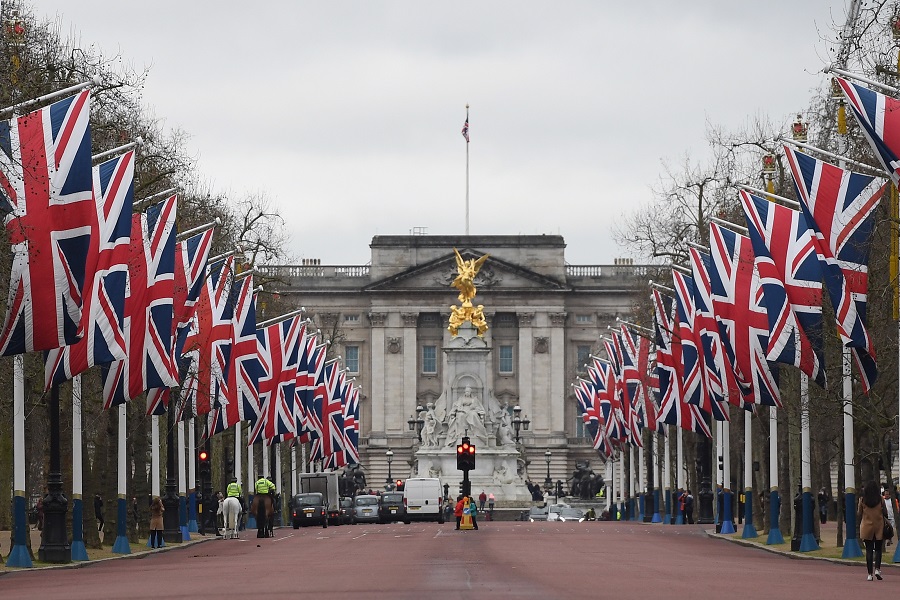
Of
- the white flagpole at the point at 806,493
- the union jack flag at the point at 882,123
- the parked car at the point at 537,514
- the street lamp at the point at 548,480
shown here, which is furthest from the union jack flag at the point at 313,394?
the street lamp at the point at 548,480

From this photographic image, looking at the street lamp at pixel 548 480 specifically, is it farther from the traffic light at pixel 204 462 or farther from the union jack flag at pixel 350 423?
the traffic light at pixel 204 462

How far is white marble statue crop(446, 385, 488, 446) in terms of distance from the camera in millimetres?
123250

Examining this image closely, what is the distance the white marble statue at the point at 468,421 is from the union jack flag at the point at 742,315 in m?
72.6

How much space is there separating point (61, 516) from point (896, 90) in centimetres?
2009

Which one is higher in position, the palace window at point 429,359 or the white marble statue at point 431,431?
the palace window at point 429,359

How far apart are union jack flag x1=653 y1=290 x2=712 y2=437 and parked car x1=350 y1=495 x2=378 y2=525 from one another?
3113 cm

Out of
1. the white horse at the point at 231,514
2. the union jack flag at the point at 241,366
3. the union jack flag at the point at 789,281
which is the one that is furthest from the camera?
the white horse at the point at 231,514

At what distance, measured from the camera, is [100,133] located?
2141 inches

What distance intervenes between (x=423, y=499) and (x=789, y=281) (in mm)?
51830

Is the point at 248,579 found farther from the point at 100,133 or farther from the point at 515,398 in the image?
the point at 515,398

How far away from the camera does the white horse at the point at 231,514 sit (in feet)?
205

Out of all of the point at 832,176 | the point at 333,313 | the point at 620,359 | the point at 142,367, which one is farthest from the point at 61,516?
the point at 333,313

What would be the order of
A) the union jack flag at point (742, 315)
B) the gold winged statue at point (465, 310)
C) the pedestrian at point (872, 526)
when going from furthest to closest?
1. the gold winged statue at point (465, 310)
2. the union jack flag at point (742, 315)
3. the pedestrian at point (872, 526)

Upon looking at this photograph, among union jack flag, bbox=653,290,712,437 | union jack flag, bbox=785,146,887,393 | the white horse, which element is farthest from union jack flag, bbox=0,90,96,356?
union jack flag, bbox=653,290,712,437
